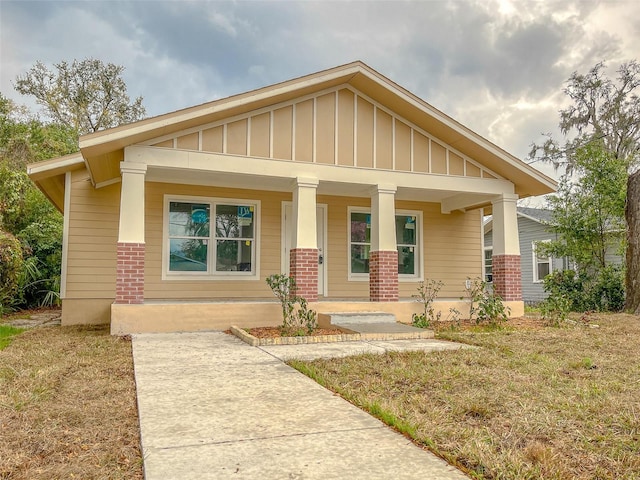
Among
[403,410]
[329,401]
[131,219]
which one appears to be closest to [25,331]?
[131,219]

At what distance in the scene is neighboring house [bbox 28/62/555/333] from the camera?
7.92 metres

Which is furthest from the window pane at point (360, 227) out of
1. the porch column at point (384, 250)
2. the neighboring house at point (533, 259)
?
the neighboring house at point (533, 259)

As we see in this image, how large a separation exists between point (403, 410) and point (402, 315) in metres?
5.91

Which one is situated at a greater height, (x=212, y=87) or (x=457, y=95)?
(x=212, y=87)

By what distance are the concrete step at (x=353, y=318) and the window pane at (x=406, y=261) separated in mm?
3139

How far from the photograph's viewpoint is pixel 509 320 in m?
9.30

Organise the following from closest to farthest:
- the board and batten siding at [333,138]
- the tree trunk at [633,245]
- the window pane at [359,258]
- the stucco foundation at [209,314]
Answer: the stucco foundation at [209,314] < the board and batten siding at [333,138] < the window pane at [359,258] < the tree trunk at [633,245]

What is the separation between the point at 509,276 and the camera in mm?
9961

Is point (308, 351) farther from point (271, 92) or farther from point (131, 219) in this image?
point (271, 92)

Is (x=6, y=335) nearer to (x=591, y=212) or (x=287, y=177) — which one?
(x=287, y=177)

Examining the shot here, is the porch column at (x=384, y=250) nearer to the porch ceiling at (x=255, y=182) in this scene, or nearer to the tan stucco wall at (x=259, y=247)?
the porch ceiling at (x=255, y=182)

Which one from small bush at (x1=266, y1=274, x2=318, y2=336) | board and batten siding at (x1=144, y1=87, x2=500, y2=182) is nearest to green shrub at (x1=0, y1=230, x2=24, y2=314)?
board and batten siding at (x1=144, y1=87, x2=500, y2=182)

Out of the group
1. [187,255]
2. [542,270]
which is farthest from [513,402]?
[542,270]

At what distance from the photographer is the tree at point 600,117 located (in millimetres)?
24078
